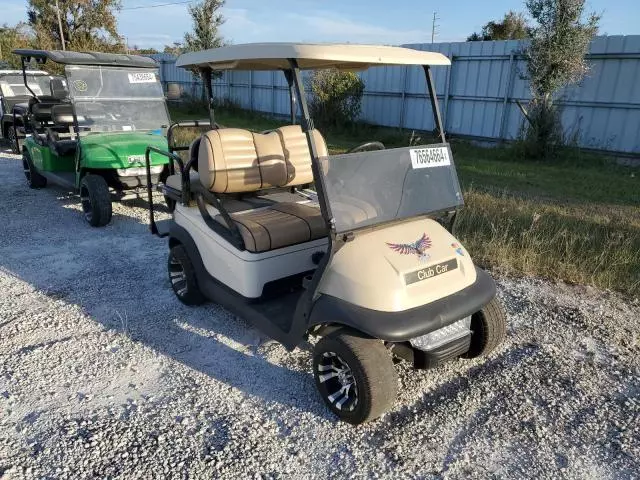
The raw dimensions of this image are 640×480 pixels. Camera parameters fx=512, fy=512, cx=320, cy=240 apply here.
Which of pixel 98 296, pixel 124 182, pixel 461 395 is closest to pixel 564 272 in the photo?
pixel 461 395

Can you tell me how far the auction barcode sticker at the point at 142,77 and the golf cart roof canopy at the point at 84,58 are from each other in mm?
94

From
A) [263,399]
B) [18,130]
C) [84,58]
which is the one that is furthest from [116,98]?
[263,399]

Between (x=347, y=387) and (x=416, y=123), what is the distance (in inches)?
445

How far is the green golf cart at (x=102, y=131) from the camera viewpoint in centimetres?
546

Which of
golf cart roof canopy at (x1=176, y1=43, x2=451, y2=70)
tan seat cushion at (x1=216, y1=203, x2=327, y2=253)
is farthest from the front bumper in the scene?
golf cart roof canopy at (x1=176, y1=43, x2=451, y2=70)

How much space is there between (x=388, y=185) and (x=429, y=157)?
0.33 meters

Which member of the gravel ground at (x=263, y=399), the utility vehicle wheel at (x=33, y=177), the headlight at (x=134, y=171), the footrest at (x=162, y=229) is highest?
the headlight at (x=134, y=171)

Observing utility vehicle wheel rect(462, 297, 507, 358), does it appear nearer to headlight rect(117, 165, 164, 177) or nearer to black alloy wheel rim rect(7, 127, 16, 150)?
headlight rect(117, 165, 164, 177)

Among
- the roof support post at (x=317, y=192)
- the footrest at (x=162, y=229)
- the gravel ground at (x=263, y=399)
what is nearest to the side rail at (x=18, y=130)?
the footrest at (x=162, y=229)

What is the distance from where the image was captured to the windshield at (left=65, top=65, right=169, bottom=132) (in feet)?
19.2

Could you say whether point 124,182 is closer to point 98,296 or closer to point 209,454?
point 98,296

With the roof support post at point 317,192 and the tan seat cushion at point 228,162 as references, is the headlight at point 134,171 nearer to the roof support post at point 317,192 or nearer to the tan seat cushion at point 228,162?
the tan seat cushion at point 228,162

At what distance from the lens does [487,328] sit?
289 cm

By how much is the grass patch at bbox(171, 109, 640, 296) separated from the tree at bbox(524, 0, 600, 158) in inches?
19.3
